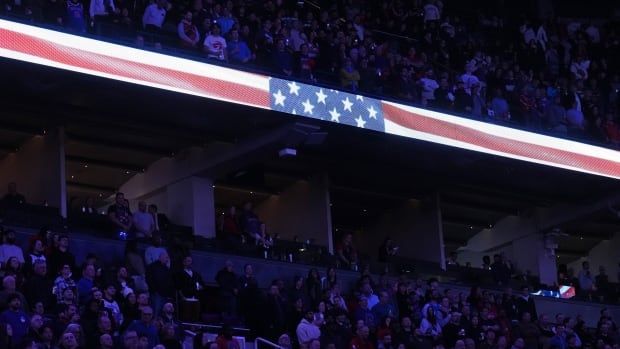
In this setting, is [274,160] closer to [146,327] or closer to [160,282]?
[160,282]

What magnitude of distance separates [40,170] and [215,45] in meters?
3.14

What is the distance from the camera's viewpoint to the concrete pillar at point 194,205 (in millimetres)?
20812

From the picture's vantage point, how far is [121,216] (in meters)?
18.3

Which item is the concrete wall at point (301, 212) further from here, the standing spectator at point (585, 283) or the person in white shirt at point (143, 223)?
the person in white shirt at point (143, 223)

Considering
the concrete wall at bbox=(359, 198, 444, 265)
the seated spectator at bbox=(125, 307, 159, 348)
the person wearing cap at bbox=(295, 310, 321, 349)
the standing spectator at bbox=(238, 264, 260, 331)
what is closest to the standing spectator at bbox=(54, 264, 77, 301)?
the seated spectator at bbox=(125, 307, 159, 348)

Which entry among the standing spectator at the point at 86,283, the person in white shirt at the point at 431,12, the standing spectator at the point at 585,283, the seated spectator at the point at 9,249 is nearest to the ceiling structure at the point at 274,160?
the standing spectator at the point at 585,283

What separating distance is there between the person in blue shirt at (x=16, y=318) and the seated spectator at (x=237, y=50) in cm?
680

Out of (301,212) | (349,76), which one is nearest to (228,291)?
(349,76)

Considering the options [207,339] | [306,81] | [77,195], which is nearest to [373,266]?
[306,81]

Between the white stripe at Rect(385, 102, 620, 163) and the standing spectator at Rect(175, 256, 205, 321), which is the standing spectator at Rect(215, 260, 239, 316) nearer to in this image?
the standing spectator at Rect(175, 256, 205, 321)

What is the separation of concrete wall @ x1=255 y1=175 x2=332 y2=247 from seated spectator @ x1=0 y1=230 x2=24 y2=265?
8277mm

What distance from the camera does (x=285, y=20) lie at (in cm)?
2147

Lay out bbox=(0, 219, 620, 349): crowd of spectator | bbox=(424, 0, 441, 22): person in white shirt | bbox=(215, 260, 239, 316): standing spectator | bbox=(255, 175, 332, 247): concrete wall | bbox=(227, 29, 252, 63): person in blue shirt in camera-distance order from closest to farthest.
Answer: bbox=(0, 219, 620, 349): crowd of spectator, bbox=(215, 260, 239, 316): standing spectator, bbox=(227, 29, 252, 63): person in blue shirt, bbox=(255, 175, 332, 247): concrete wall, bbox=(424, 0, 441, 22): person in white shirt

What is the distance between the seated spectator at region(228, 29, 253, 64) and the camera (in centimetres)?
1966
